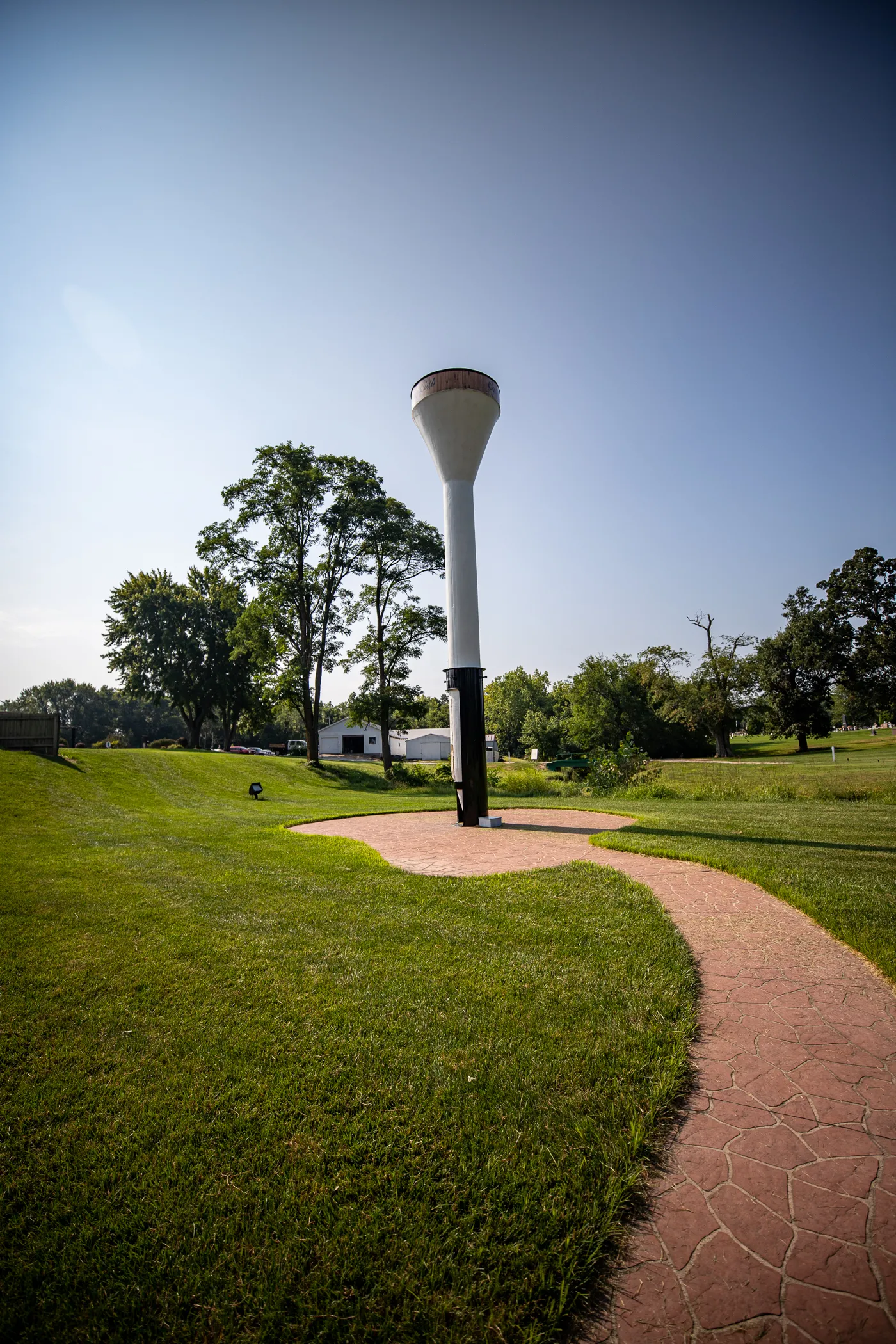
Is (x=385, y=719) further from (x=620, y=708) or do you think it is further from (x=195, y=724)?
(x=620, y=708)

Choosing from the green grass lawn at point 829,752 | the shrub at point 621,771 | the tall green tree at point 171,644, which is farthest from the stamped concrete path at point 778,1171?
the tall green tree at point 171,644

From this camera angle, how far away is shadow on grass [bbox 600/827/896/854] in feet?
24.6

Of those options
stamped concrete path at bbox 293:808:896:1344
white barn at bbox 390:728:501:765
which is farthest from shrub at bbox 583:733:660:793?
white barn at bbox 390:728:501:765

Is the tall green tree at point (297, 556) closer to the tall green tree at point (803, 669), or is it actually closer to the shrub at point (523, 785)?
the shrub at point (523, 785)

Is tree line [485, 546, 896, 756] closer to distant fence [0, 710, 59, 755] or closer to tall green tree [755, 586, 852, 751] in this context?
tall green tree [755, 586, 852, 751]

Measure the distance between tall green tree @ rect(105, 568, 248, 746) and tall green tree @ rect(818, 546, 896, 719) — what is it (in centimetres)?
4554

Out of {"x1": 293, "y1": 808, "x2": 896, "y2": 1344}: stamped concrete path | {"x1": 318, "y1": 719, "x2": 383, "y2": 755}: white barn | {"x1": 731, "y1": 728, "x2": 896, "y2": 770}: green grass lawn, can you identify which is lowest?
{"x1": 731, "y1": 728, "x2": 896, "y2": 770}: green grass lawn

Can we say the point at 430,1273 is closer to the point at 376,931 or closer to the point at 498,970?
the point at 498,970

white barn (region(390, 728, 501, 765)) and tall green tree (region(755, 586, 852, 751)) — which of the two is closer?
tall green tree (region(755, 586, 852, 751))

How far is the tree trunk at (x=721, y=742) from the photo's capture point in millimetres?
48875

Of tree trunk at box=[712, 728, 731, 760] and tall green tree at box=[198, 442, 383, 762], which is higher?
tall green tree at box=[198, 442, 383, 762]

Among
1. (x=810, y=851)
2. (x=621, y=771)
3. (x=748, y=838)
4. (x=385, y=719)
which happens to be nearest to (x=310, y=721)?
(x=385, y=719)

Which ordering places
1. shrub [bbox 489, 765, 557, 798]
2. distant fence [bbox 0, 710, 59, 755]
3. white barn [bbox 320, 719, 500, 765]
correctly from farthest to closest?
white barn [bbox 320, 719, 500, 765], shrub [bbox 489, 765, 557, 798], distant fence [bbox 0, 710, 59, 755]

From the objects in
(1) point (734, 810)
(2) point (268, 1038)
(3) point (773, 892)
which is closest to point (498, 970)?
(2) point (268, 1038)
